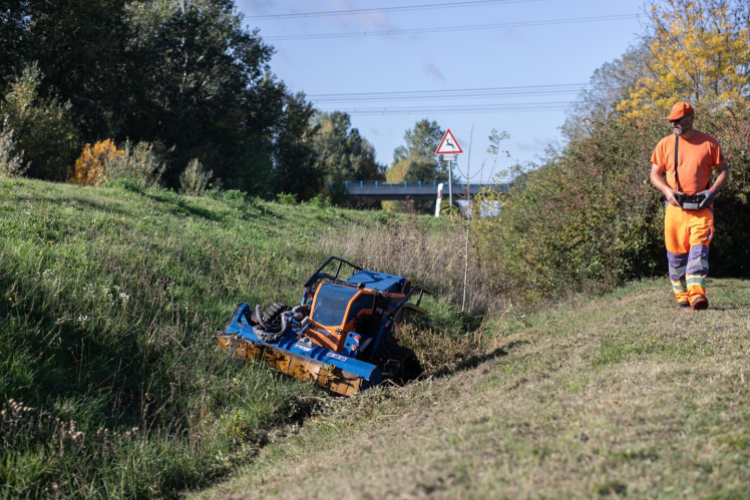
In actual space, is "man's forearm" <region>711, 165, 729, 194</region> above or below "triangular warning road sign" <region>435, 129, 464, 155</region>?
below

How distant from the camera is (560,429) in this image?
4195 millimetres

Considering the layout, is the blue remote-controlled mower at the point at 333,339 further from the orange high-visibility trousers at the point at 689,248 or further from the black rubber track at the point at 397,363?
the orange high-visibility trousers at the point at 689,248

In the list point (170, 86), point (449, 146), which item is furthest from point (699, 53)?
point (170, 86)

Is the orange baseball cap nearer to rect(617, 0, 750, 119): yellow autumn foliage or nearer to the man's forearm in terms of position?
the man's forearm

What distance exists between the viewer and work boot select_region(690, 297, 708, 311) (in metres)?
8.03

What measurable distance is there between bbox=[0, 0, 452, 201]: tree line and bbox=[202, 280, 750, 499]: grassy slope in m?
21.1

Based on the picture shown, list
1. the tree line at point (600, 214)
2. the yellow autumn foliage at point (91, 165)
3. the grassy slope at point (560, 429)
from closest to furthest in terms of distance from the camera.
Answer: the grassy slope at point (560, 429), the tree line at point (600, 214), the yellow autumn foliage at point (91, 165)

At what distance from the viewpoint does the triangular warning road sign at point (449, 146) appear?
44.8 feet

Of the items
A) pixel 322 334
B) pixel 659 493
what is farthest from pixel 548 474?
pixel 322 334

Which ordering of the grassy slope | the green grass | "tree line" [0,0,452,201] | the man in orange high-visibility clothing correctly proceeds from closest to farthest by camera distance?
the grassy slope < the green grass < the man in orange high-visibility clothing < "tree line" [0,0,452,201]

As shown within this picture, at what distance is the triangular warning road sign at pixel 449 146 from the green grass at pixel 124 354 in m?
3.36

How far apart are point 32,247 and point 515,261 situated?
886 cm

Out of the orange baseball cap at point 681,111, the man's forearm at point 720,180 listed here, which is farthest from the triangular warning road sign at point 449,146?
the man's forearm at point 720,180

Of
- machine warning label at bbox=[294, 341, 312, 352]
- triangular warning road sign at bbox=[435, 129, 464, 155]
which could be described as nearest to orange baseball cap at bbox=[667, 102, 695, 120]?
machine warning label at bbox=[294, 341, 312, 352]
